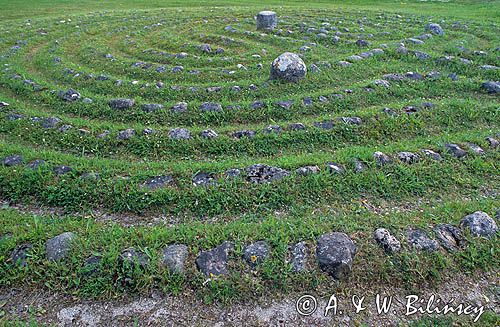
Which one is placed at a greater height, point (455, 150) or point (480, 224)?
point (455, 150)

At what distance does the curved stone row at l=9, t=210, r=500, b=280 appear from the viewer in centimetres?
598

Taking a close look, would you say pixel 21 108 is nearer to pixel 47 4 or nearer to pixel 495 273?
pixel 495 273

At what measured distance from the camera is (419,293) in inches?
227

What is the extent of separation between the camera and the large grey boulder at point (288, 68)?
12.3 metres

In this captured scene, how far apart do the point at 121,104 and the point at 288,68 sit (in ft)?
15.7

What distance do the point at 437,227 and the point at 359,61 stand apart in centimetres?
862

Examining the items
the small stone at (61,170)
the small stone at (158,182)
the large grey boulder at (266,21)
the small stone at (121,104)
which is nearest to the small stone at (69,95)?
the small stone at (121,104)

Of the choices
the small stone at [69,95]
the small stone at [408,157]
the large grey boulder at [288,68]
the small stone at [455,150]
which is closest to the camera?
the small stone at [408,157]

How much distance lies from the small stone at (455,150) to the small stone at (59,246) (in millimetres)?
7529

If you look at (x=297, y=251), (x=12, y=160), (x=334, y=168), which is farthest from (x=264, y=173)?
(x=12, y=160)

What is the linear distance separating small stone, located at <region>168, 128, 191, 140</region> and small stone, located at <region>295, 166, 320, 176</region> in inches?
111

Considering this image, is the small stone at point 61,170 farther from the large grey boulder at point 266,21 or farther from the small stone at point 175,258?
the large grey boulder at point 266,21

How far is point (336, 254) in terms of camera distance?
6.07 metres

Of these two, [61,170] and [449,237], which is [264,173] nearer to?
[449,237]
